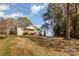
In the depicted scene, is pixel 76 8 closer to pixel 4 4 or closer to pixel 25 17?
pixel 25 17

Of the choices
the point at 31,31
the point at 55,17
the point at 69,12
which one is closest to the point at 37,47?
the point at 31,31

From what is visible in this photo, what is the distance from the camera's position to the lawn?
139 centimetres

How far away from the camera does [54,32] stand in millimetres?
1404

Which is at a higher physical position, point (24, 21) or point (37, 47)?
point (24, 21)

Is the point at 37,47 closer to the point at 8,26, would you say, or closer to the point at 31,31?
the point at 31,31

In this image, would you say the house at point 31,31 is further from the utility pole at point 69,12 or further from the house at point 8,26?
the utility pole at point 69,12

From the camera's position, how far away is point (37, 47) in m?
1.40

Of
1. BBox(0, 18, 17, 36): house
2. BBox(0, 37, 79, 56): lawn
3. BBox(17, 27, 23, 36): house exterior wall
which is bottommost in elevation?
BBox(0, 37, 79, 56): lawn

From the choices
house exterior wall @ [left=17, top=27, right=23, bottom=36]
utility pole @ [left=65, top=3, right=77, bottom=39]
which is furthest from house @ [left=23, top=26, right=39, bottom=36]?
utility pole @ [left=65, top=3, right=77, bottom=39]

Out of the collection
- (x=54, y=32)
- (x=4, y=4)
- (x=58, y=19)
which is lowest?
(x=54, y=32)

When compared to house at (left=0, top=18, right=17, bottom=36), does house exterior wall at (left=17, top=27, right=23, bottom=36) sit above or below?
below

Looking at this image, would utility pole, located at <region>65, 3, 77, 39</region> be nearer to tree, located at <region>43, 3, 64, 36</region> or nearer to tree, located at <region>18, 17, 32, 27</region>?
tree, located at <region>43, 3, 64, 36</region>

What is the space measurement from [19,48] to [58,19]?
392 mm

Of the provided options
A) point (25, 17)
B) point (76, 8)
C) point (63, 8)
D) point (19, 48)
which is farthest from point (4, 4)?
point (76, 8)
